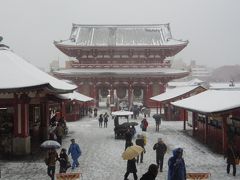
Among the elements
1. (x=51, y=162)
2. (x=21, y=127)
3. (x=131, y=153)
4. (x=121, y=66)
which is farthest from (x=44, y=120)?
(x=121, y=66)

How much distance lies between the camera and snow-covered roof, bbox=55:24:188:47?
197 ft

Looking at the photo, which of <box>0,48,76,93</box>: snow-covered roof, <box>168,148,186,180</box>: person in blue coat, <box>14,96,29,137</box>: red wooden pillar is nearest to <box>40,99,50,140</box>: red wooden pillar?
<box>0,48,76,93</box>: snow-covered roof

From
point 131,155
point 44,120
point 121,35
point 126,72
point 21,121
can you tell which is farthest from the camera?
point 121,35

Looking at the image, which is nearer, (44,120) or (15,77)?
(15,77)

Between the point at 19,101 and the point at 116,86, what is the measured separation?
37.6m

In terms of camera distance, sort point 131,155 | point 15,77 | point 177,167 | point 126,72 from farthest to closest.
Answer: point 126,72 → point 15,77 → point 131,155 → point 177,167

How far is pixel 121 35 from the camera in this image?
63.8m

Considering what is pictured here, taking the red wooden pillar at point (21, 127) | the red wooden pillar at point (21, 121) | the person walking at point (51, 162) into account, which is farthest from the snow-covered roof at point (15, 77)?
the person walking at point (51, 162)

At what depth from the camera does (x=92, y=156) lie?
1953cm

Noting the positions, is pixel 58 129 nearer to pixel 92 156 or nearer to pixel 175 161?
pixel 92 156

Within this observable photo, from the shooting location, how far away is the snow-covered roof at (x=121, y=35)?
59906 millimetres

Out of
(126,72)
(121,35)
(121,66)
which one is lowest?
(126,72)

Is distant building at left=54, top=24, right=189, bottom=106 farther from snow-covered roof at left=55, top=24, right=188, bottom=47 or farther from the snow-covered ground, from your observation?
the snow-covered ground

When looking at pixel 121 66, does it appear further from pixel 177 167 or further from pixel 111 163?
pixel 177 167
